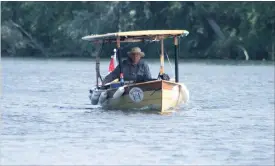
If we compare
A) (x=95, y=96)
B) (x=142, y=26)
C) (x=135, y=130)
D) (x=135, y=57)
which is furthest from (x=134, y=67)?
(x=142, y=26)

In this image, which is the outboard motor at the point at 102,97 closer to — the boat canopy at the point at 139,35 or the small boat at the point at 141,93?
the small boat at the point at 141,93

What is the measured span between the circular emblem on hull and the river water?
0.36 meters

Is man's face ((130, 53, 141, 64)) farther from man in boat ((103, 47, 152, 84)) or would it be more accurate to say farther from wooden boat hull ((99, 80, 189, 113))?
wooden boat hull ((99, 80, 189, 113))

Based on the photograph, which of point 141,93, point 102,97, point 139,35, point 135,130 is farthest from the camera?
point 139,35

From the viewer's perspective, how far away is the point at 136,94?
2619 cm

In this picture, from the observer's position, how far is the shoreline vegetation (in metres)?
66.4

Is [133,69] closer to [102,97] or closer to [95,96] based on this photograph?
[102,97]

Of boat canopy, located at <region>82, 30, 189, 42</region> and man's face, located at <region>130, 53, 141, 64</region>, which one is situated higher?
boat canopy, located at <region>82, 30, 189, 42</region>

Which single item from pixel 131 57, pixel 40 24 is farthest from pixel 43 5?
pixel 131 57

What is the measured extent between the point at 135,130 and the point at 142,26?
4819cm

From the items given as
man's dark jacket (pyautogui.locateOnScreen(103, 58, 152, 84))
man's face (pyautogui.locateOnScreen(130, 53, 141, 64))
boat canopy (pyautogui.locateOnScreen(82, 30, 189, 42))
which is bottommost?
man's dark jacket (pyautogui.locateOnScreen(103, 58, 152, 84))

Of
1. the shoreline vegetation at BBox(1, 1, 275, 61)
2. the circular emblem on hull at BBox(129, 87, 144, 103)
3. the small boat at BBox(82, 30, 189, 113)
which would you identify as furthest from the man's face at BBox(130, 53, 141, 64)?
the shoreline vegetation at BBox(1, 1, 275, 61)

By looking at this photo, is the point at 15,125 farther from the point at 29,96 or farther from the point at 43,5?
the point at 43,5

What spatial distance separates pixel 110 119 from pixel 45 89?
43.9 feet
